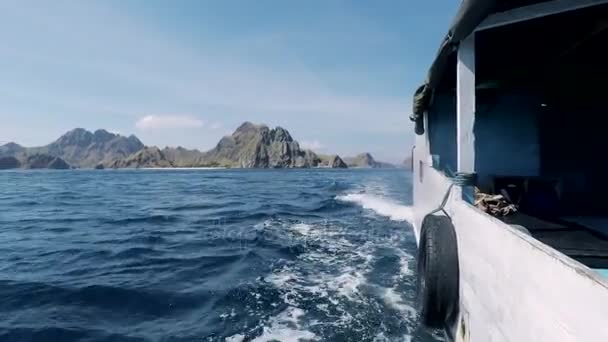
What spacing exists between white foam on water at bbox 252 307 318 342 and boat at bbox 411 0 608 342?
177 centimetres

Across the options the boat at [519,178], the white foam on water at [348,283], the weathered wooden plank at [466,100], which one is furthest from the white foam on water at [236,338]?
the weathered wooden plank at [466,100]

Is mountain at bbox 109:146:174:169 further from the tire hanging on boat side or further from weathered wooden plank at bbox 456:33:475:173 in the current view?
the tire hanging on boat side

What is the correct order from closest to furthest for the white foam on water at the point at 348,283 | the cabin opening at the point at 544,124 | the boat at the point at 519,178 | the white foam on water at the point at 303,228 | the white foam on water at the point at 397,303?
the boat at the point at 519,178 < the cabin opening at the point at 544,124 < the white foam on water at the point at 397,303 < the white foam on water at the point at 348,283 < the white foam on water at the point at 303,228

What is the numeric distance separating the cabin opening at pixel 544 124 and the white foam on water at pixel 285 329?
335 cm

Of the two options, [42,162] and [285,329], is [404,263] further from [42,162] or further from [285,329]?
[42,162]

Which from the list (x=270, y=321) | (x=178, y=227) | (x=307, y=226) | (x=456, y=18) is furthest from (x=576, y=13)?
(x=178, y=227)

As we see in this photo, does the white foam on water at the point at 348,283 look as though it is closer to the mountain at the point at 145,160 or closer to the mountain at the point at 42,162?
the mountain at the point at 145,160

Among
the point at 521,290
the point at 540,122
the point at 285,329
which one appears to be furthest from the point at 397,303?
the point at 540,122

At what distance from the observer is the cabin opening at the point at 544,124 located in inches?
211

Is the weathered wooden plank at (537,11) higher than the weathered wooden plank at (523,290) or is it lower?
higher

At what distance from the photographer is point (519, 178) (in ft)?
21.9

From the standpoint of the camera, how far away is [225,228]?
45.1 feet

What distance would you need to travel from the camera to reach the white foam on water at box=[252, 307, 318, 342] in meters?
5.25

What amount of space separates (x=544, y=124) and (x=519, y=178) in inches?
75.8
